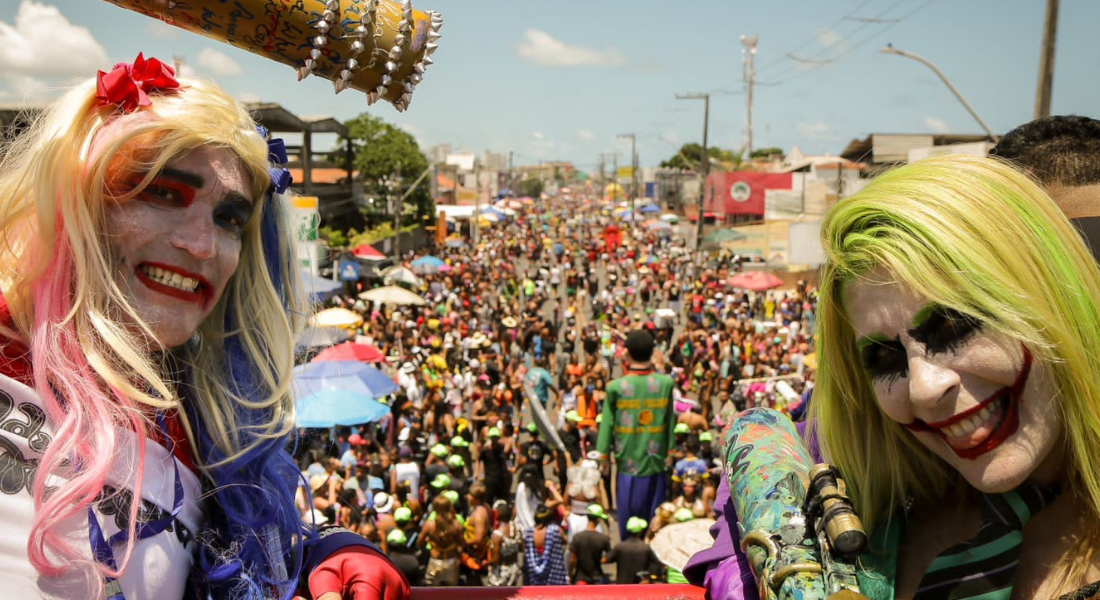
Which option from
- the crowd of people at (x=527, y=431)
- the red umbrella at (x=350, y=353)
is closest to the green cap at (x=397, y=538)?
the crowd of people at (x=527, y=431)

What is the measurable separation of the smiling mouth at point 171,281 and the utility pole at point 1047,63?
10.1 metres

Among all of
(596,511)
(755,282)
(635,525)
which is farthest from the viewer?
(755,282)

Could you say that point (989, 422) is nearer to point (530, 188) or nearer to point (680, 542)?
point (680, 542)

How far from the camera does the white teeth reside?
1.68 m

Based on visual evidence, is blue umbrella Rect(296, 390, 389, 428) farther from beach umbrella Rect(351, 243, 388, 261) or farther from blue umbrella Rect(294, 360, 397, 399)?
beach umbrella Rect(351, 243, 388, 261)

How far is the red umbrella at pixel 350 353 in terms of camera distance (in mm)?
9916

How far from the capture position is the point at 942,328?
4.67ft

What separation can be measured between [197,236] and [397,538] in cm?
523

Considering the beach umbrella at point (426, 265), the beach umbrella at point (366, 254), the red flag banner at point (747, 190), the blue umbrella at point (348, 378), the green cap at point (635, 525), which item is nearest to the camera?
the green cap at point (635, 525)

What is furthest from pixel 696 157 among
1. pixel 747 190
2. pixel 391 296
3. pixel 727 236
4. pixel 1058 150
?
pixel 1058 150

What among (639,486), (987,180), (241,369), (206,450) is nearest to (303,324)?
(241,369)

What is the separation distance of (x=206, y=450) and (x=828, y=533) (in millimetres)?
1202

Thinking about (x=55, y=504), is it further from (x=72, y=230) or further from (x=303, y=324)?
(x=303, y=324)

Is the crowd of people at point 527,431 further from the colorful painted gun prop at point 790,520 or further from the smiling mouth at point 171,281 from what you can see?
the smiling mouth at point 171,281
